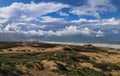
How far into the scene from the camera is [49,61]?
4284cm

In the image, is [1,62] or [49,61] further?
[49,61]

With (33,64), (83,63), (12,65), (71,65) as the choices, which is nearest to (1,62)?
(12,65)

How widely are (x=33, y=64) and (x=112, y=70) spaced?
12211 millimetres

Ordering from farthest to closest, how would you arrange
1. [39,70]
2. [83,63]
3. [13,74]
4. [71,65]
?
[83,63]
[71,65]
[39,70]
[13,74]

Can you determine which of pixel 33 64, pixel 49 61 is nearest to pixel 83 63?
pixel 49 61

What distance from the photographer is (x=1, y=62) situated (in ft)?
128

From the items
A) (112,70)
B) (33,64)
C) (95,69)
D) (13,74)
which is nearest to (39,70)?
(33,64)

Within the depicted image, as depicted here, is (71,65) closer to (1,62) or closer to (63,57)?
(63,57)

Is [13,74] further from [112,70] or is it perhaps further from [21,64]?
[112,70]

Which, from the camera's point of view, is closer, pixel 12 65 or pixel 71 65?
pixel 12 65

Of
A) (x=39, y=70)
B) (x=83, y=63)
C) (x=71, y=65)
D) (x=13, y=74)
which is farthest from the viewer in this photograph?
(x=83, y=63)

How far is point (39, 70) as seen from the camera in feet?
124

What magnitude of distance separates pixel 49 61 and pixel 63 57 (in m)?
5.54

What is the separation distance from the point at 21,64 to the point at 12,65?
4.23 ft
